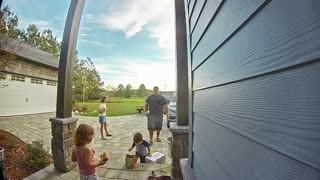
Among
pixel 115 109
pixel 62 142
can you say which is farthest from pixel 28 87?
pixel 62 142

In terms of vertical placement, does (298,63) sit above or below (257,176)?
above

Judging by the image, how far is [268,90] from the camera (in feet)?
2.14

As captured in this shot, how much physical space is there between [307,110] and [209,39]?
1.12 m

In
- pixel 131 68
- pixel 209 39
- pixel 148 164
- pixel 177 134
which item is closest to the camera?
pixel 209 39

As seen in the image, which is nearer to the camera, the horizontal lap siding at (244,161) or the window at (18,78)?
the horizontal lap siding at (244,161)

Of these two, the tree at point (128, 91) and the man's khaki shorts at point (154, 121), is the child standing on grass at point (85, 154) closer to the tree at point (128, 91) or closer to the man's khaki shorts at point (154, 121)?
the man's khaki shorts at point (154, 121)

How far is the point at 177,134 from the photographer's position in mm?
3801

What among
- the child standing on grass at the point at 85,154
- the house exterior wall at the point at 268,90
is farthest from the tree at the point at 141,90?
the house exterior wall at the point at 268,90

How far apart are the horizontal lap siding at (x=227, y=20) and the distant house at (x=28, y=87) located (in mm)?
14927

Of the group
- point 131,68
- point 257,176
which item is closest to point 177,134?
point 257,176

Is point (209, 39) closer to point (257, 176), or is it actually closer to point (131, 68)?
point (257, 176)

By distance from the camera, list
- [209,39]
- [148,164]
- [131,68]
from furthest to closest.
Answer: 1. [131,68]
2. [148,164]
3. [209,39]

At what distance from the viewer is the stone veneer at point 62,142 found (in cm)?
465

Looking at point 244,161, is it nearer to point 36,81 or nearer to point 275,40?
point 275,40
